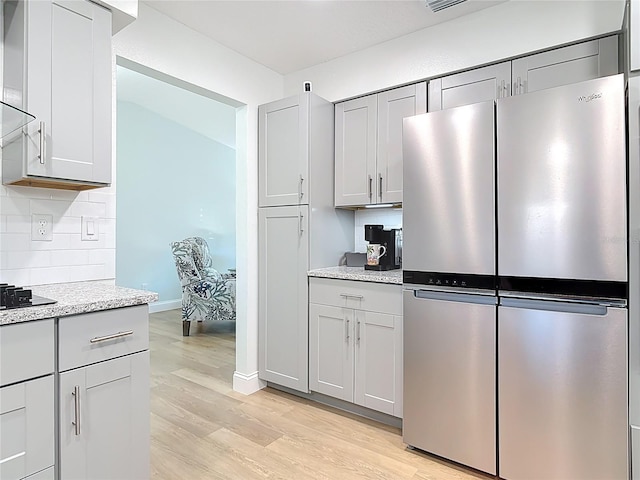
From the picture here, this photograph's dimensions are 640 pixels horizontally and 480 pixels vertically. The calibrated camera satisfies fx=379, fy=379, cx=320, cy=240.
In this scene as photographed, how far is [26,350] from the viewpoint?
124cm

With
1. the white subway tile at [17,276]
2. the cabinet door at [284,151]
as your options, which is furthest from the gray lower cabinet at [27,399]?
the cabinet door at [284,151]

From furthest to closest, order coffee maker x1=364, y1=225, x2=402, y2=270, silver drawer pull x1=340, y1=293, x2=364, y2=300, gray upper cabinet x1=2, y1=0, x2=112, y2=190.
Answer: coffee maker x1=364, y1=225, x2=402, y2=270 < silver drawer pull x1=340, y1=293, x2=364, y2=300 < gray upper cabinet x1=2, y1=0, x2=112, y2=190

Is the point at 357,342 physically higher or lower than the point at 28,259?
lower

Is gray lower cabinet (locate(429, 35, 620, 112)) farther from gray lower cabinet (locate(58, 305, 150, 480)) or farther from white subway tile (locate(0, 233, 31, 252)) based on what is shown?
white subway tile (locate(0, 233, 31, 252))

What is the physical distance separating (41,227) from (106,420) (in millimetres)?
991

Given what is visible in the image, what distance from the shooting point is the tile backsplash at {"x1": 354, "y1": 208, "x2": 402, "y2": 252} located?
2.95 metres

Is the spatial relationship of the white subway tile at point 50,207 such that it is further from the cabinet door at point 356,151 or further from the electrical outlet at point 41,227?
the cabinet door at point 356,151

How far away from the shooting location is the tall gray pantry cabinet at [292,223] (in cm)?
275

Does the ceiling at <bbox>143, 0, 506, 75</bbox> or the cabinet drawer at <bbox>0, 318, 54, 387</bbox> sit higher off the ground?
the ceiling at <bbox>143, 0, 506, 75</bbox>

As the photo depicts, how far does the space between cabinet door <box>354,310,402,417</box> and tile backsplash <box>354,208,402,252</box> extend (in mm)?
820

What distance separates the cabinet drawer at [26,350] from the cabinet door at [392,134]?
2074 mm

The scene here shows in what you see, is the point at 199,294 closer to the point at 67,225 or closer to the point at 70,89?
the point at 67,225

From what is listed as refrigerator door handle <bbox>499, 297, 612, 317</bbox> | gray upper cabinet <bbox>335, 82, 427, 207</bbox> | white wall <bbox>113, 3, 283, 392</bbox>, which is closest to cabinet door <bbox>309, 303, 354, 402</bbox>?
white wall <bbox>113, 3, 283, 392</bbox>

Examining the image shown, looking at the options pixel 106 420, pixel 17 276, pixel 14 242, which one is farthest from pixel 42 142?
pixel 106 420
